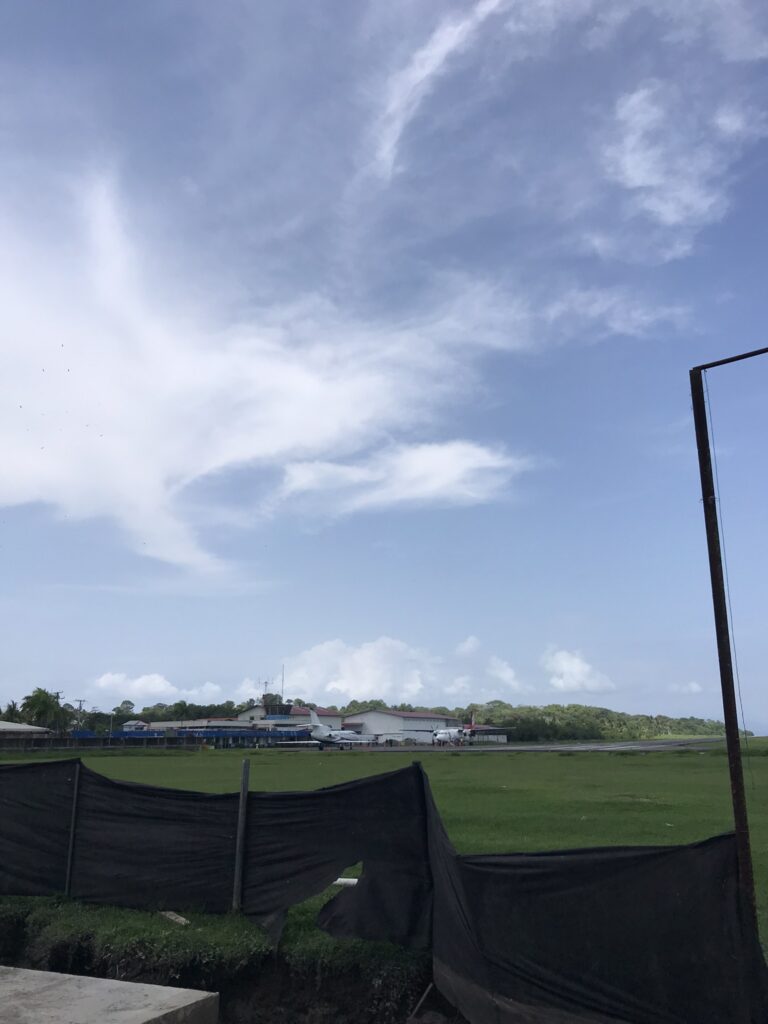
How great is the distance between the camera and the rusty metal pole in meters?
6.03

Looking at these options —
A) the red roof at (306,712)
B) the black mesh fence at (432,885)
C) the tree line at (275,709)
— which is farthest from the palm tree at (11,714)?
the black mesh fence at (432,885)

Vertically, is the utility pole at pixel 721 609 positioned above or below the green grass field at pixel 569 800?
above

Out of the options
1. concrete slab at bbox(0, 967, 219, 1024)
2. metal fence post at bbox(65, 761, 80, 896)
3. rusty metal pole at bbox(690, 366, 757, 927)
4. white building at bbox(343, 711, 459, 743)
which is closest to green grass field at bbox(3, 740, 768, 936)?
rusty metal pole at bbox(690, 366, 757, 927)

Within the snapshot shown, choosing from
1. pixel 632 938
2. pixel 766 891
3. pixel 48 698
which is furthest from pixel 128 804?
pixel 48 698

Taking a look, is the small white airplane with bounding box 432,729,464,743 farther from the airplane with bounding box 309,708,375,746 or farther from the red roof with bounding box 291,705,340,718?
the red roof with bounding box 291,705,340,718

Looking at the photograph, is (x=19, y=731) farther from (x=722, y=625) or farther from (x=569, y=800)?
(x=722, y=625)

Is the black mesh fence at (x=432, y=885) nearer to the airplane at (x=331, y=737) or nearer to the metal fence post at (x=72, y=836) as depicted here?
the metal fence post at (x=72, y=836)

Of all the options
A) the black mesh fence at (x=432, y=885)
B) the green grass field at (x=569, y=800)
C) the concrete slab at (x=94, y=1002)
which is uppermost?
the black mesh fence at (x=432, y=885)

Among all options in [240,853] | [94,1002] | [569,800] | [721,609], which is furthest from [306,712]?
[721,609]

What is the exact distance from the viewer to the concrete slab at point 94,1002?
643cm

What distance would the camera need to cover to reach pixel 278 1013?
793cm

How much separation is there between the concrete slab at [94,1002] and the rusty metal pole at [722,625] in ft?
14.4

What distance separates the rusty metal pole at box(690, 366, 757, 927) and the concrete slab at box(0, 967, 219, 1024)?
4.38 meters

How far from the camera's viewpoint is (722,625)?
693cm
